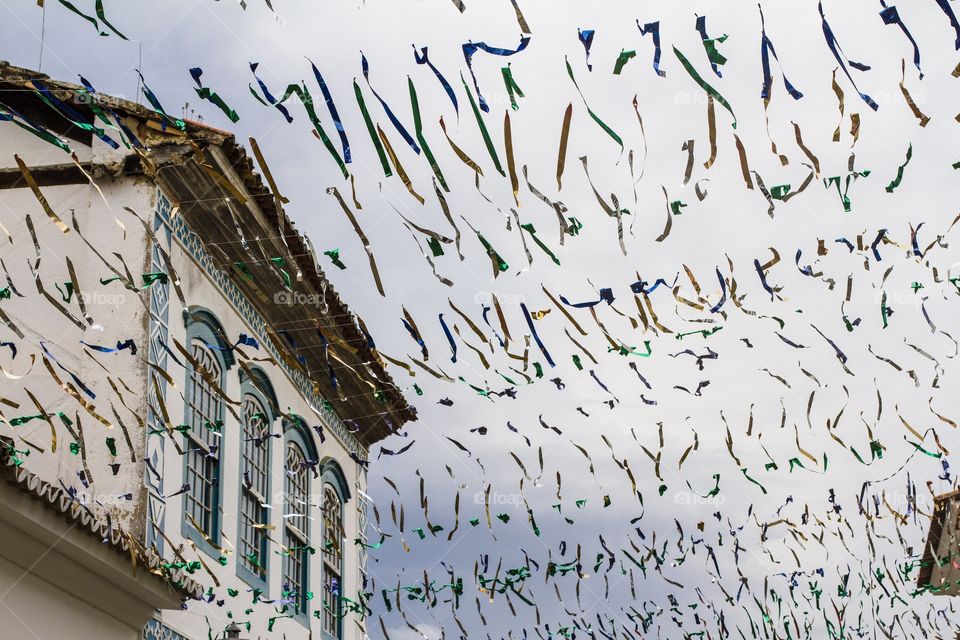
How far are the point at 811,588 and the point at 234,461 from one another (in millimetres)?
6520

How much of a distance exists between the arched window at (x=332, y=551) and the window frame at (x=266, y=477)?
5.92 feet

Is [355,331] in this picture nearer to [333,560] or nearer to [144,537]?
[333,560]

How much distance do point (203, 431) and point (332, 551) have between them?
3.70m

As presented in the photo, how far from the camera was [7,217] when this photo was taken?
9211 mm

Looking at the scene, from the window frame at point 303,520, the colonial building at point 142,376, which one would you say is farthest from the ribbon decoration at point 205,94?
the window frame at point 303,520

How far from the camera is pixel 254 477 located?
36.1 feet

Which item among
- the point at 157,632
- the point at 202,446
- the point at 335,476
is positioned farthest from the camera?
the point at 335,476

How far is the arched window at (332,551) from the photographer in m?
13.0

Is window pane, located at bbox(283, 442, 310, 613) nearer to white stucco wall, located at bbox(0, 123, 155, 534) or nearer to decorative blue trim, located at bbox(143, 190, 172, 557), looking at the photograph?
decorative blue trim, located at bbox(143, 190, 172, 557)

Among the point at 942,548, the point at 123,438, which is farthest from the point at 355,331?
the point at 942,548

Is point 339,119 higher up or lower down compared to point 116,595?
higher up

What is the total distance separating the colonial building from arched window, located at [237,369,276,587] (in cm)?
2

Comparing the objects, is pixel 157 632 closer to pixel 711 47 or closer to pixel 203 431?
pixel 203 431

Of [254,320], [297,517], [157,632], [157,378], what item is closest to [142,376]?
[157,378]
